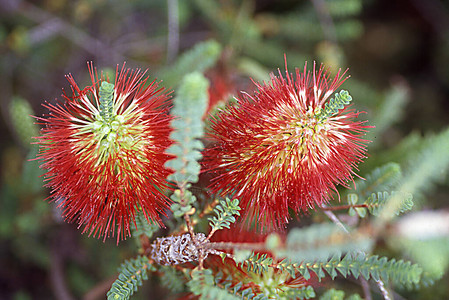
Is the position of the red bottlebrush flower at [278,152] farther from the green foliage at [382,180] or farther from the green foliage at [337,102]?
the green foliage at [382,180]

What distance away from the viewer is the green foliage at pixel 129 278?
2.84 feet

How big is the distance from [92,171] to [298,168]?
0.50m

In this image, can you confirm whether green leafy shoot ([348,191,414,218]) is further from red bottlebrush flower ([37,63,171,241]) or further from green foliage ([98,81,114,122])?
green foliage ([98,81,114,122])

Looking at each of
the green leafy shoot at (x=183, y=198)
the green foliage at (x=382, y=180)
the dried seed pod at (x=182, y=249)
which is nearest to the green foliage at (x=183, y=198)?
the green leafy shoot at (x=183, y=198)

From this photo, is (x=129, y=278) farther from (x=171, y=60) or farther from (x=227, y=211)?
(x=171, y=60)

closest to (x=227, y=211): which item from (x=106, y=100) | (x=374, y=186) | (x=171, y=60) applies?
(x=106, y=100)

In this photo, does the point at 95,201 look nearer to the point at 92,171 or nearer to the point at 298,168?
the point at 92,171

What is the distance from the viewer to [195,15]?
2293mm

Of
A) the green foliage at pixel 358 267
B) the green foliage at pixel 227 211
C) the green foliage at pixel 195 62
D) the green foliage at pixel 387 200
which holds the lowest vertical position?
the green foliage at pixel 358 267

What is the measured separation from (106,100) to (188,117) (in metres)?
0.25

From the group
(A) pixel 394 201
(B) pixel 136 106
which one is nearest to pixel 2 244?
(B) pixel 136 106

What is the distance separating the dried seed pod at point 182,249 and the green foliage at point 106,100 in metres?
0.34

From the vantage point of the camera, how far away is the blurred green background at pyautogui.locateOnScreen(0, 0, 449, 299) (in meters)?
1.64

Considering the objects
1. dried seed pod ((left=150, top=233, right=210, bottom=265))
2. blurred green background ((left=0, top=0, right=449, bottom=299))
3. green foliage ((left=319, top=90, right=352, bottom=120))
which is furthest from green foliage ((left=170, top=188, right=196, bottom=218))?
blurred green background ((left=0, top=0, right=449, bottom=299))
